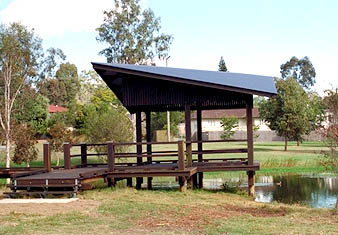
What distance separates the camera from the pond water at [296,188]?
15.4 metres

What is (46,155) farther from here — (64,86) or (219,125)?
(219,125)

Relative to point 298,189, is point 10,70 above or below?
above

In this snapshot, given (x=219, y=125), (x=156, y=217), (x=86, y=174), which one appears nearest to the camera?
(x=156, y=217)

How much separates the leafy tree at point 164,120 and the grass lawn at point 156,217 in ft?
135

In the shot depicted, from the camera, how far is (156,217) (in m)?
9.37

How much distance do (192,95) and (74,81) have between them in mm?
56383

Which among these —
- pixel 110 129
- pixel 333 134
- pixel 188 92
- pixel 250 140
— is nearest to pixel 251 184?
pixel 250 140

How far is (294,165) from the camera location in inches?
1056

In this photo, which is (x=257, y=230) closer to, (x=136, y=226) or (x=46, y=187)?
(x=136, y=226)

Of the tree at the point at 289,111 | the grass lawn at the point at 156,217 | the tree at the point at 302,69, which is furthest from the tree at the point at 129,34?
the tree at the point at 302,69

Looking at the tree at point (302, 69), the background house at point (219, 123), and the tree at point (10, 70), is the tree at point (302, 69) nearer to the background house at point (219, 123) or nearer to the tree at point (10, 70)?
the background house at point (219, 123)

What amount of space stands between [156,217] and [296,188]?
10.7 metres

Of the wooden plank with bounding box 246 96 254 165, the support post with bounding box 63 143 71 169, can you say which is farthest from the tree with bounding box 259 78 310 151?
the support post with bounding box 63 143 71 169

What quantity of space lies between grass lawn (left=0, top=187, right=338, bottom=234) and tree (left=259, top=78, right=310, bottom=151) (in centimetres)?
2758
